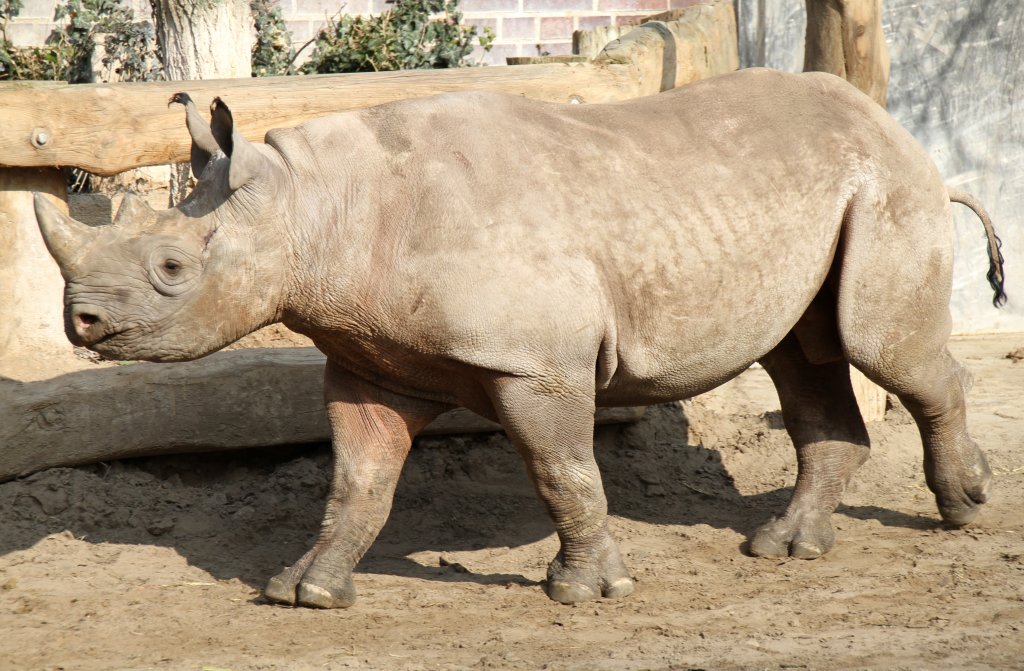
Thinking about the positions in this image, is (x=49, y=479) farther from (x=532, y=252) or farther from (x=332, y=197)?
(x=532, y=252)

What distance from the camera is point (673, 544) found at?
5.62 m

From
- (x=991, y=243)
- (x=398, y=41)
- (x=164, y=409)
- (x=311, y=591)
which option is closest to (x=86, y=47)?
(x=398, y=41)

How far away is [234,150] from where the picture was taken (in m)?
4.16

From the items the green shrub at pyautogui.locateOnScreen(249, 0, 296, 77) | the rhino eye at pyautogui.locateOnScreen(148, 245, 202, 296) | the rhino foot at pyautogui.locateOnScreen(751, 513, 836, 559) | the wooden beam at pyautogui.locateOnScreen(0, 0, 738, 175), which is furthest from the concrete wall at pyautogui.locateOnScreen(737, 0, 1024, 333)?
the rhino eye at pyautogui.locateOnScreen(148, 245, 202, 296)

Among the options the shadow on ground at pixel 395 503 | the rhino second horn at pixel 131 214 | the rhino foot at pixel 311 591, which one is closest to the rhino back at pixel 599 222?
the rhino second horn at pixel 131 214

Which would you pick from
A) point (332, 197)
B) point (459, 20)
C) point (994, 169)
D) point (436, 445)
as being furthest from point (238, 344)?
point (994, 169)

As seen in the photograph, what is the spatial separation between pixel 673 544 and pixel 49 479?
2.77 m

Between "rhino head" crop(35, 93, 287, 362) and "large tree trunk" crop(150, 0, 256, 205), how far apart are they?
3.03 meters

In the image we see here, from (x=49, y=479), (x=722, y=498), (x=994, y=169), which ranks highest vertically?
(x=994, y=169)

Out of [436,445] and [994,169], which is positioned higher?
[994,169]

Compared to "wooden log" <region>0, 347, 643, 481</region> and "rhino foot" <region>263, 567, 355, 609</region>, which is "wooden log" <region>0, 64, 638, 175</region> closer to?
"wooden log" <region>0, 347, 643, 481</region>

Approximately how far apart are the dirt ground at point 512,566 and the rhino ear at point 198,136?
5.42ft

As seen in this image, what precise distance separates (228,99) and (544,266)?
2099 millimetres

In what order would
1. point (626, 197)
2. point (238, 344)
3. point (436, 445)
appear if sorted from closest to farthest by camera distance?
point (626, 197) < point (436, 445) < point (238, 344)
